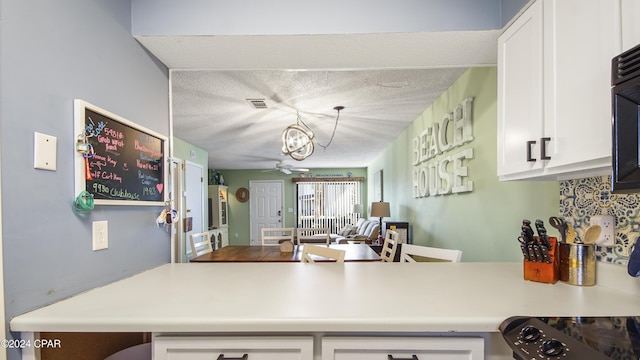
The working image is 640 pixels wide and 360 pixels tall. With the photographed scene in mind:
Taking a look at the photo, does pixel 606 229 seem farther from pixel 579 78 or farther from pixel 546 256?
pixel 579 78

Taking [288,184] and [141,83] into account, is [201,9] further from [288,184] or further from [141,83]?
[288,184]

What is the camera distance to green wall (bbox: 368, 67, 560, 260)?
1.70 metres

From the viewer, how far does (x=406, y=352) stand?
2.81 feet

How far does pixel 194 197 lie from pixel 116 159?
449 cm

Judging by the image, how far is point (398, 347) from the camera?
2.77 feet

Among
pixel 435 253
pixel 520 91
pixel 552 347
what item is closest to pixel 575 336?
pixel 552 347

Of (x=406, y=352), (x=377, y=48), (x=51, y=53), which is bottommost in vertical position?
(x=406, y=352)

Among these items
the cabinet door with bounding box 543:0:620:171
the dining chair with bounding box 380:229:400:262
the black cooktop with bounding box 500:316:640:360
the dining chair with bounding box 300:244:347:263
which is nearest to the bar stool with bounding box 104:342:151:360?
the dining chair with bounding box 300:244:347:263

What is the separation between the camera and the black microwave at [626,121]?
698mm

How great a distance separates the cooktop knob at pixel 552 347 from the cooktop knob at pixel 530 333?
0.03m

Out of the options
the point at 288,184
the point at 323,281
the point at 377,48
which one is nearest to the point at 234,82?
the point at 377,48

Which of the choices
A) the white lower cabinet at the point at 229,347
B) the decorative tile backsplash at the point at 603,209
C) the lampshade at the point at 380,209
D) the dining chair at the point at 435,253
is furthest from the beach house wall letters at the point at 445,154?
the white lower cabinet at the point at 229,347

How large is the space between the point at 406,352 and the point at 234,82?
8.23 ft

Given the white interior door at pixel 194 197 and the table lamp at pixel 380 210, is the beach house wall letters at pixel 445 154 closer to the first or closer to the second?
the table lamp at pixel 380 210
